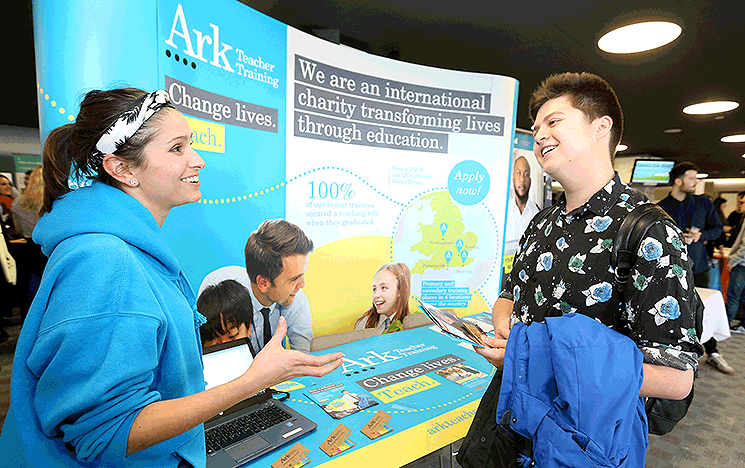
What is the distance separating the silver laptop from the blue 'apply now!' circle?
1921mm

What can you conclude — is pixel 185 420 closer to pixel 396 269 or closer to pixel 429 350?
pixel 429 350

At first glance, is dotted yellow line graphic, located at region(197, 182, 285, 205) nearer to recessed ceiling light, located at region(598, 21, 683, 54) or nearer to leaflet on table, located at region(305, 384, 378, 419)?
leaflet on table, located at region(305, 384, 378, 419)

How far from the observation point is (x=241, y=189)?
186cm

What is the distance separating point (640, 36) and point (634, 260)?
323cm

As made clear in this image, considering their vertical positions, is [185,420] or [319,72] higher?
[319,72]

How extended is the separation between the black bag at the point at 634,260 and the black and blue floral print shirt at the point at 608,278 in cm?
2

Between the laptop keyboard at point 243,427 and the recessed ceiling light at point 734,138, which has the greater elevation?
the recessed ceiling light at point 734,138

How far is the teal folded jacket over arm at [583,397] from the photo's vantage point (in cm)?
89

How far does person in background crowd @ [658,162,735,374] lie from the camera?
4.01 m

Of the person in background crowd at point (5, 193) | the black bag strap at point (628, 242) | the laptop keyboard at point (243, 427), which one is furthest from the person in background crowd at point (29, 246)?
the black bag strap at point (628, 242)

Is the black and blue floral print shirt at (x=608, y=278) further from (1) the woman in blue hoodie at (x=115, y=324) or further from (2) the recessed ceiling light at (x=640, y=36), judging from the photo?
(2) the recessed ceiling light at (x=640, y=36)

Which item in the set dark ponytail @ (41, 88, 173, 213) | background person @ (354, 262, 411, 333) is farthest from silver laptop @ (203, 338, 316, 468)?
background person @ (354, 262, 411, 333)

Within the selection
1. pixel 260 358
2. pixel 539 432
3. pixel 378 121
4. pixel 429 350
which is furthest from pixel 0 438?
pixel 378 121

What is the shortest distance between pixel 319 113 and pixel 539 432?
1914mm
